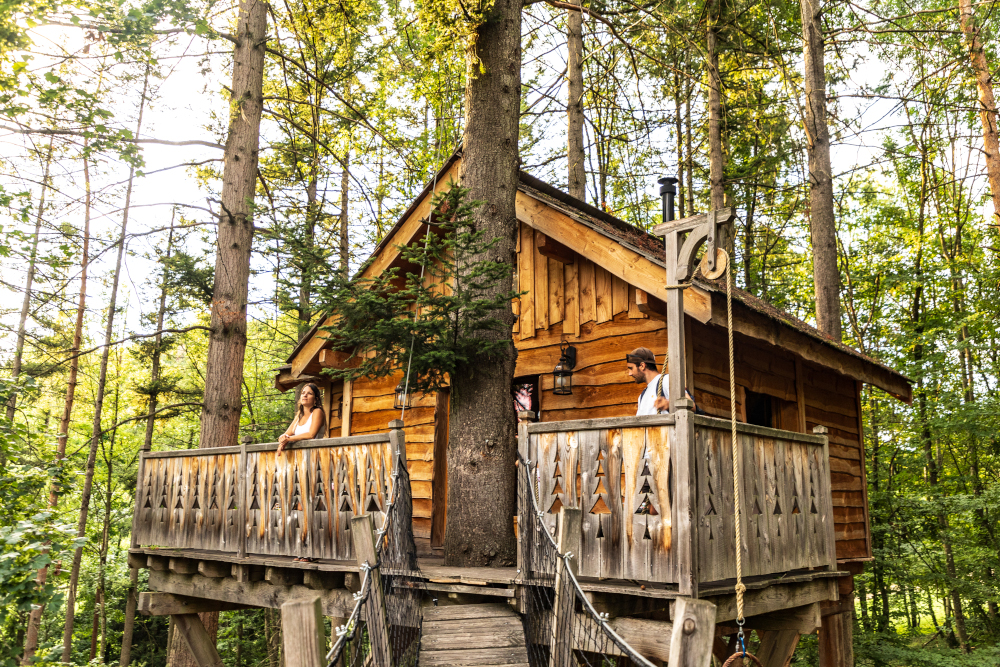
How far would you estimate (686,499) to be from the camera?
541 centimetres

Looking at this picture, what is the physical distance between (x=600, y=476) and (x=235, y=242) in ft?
27.2

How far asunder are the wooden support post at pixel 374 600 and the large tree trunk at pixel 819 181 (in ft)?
34.5

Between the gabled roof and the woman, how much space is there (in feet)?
5.03

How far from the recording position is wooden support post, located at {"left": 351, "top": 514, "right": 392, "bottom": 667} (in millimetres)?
5309

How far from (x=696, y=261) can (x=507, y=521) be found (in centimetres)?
326

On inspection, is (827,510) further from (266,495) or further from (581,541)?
(266,495)

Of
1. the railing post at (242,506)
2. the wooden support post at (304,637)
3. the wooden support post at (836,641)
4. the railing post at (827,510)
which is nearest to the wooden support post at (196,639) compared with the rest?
the railing post at (242,506)

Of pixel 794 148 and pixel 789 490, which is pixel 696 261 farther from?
pixel 794 148

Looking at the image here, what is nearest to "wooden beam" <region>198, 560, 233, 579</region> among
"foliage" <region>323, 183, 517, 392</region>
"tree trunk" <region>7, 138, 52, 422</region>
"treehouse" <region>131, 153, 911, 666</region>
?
"treehouse" <region>131, 153, 911, 666</region>

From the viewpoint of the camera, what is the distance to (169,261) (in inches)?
465

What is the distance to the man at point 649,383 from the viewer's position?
6.53 meters

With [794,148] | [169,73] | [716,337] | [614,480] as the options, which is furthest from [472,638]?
[794,148]

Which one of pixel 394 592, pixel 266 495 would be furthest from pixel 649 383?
pixel 266 495

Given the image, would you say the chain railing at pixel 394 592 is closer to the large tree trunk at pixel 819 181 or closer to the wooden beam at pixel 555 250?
the wooden beam at pixel 555 250
